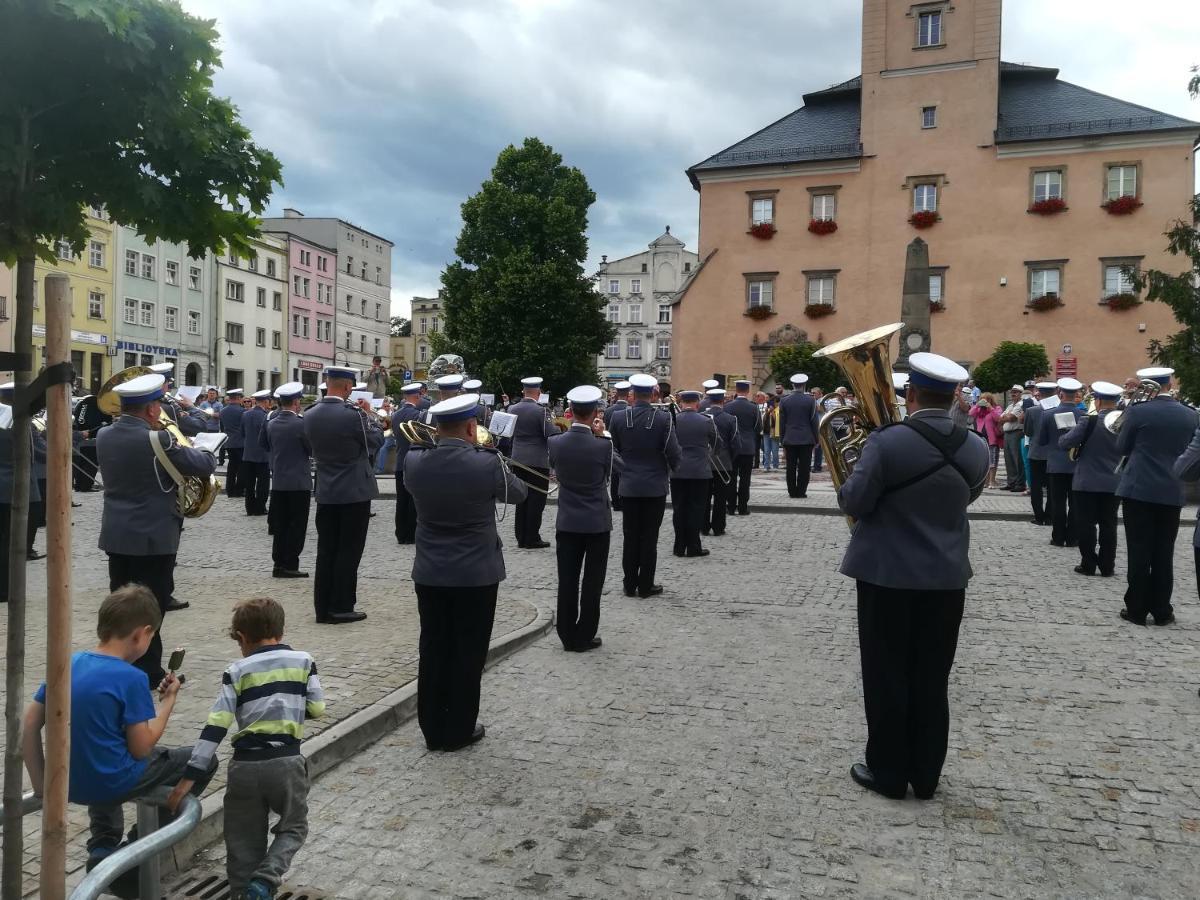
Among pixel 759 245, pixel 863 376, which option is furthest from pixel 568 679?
pixel 759 245

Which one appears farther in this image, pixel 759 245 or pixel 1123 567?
pixel 759 245

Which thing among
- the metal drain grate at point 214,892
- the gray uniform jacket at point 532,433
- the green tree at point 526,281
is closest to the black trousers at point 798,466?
the gray uniform jacket at point 532,433

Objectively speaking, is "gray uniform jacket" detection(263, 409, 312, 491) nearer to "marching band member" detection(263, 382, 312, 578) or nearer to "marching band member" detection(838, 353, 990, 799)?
"marching band member" detection(263, 382, 312, 578)

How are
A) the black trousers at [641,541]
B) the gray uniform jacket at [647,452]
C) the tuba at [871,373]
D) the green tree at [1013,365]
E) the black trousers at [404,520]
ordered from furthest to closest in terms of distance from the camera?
the green tree at [1013,365], the black trousers at [404,520], the gray uniform jacket at [647,452], the black trousers at [641,541], the tuba at [871,373]

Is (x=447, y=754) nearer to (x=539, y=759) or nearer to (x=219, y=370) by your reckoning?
(x=539, y=759)

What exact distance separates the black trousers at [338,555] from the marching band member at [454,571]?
2814 millimetres

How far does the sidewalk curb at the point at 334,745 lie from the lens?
157 inches

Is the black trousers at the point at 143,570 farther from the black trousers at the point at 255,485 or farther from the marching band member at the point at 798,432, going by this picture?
the marching band member at the point at 798,432

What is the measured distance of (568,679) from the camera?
6613 millimetres

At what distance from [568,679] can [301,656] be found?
10.2 ft

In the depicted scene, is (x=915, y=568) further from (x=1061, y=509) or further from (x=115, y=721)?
(x=1061, y=509)

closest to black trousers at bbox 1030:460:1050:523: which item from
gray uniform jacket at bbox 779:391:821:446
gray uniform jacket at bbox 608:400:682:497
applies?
gray uniform jacket at bbox 779:391:821:446

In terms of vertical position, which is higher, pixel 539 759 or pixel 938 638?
pixel 938 638

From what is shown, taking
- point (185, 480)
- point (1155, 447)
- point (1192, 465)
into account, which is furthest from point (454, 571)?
point (1155, 447)
